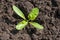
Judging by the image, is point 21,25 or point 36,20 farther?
point 36,20

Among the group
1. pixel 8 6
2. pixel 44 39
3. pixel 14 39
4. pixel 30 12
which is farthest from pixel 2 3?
pixel 44 39

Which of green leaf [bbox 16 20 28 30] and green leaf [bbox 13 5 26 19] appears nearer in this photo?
green leaf [bbox 16 20 28 30]

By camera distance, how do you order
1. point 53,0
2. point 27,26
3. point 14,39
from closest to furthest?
1. point 14,39
2. point 27,26
3. point 53,0

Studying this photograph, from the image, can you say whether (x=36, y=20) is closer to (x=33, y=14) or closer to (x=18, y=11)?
(x=33, y=14)

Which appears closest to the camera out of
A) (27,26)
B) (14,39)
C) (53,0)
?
(14,39)

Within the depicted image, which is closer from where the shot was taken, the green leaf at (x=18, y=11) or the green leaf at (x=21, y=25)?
the green leaf at (x=21, y=25)

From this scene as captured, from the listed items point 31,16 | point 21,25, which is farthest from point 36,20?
point 21,25

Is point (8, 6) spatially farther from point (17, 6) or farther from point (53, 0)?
point (53, 0)

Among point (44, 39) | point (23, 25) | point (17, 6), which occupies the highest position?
point (17, 6)
